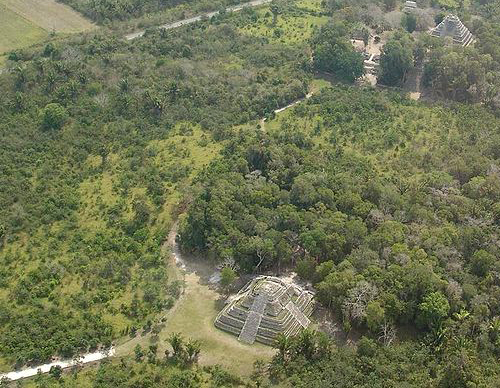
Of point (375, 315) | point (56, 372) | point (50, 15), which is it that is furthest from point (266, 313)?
point (50, 15)

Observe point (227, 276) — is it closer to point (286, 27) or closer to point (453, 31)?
point (453, 31)

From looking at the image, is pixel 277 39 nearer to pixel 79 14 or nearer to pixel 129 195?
pixel 79 14

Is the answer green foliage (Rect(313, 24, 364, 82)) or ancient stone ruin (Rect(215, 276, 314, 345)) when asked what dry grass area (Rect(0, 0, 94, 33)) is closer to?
green foliage (Rect(313, 24, 364, 82))

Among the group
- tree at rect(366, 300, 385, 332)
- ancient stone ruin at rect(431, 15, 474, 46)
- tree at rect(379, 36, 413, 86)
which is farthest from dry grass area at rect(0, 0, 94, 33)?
tree at rect(366, 300, 385, 332)

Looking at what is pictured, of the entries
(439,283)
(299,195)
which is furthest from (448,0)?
(439,283)

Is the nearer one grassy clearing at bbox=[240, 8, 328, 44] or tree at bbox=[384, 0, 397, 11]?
grassy clearing at bbox=[240, 8, 328, 44]

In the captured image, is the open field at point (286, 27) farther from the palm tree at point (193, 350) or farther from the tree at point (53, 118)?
the palm tree at point (193, 350)
